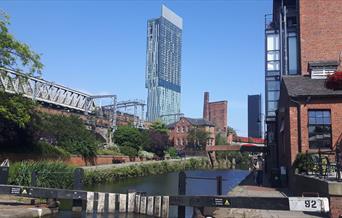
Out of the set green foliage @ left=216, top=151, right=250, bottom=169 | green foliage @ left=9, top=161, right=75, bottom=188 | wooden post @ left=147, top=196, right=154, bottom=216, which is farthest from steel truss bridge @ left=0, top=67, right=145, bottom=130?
wooden post @ left=147, top=196, right=154, bottom=216

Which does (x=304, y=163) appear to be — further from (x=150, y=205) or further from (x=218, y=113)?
(x=218, y=113)

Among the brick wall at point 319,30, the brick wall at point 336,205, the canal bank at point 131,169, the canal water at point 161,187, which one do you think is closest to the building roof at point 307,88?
the brick wall at point 319,30

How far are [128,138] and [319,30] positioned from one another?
138ft

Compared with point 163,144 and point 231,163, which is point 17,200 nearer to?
point 163,144

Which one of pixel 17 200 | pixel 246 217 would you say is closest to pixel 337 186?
pixel 246 217

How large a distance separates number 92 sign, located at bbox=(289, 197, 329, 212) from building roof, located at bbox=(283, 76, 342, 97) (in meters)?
12.5

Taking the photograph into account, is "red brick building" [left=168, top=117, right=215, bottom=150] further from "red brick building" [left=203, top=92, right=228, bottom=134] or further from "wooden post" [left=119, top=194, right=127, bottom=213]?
"wooden post" [left=119, top=194, right=127, bottom=213]

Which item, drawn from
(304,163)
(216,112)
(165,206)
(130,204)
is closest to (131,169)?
(304,163)

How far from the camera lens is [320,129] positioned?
23375 millimetres

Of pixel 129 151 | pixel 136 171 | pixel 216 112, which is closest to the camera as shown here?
pixel 136 171

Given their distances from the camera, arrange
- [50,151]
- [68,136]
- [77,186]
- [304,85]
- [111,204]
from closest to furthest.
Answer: [111,204]
[77,186]
[304,85]
[50,151]
[68,136]

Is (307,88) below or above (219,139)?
above

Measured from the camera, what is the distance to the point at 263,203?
39.7ft

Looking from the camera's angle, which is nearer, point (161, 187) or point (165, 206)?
point (165, 206)
